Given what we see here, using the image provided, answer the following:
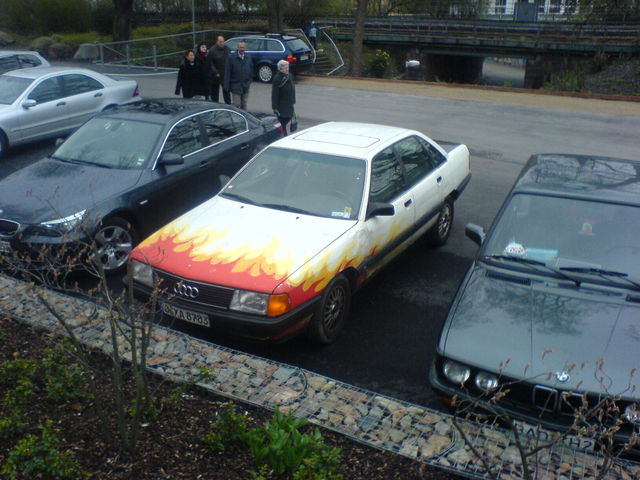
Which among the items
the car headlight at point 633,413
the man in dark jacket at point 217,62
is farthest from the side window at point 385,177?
the man in dark jacket at point 217,62

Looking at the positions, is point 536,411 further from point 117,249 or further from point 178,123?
point 178,123

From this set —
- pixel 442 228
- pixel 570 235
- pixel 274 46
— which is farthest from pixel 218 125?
pixel 274 46

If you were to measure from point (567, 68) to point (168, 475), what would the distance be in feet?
121

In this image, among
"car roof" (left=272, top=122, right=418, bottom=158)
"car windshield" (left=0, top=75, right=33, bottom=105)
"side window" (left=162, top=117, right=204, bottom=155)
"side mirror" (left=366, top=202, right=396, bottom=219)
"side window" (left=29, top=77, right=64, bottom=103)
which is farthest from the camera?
"side window" (left=29, top=77, right=64, bottom=103)

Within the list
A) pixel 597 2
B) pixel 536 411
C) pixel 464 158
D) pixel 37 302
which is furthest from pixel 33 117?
pixel 597 2

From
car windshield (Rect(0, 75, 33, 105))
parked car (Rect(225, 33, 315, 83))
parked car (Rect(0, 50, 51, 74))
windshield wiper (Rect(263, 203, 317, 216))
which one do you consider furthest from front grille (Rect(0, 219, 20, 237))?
parked car (Rect(225, 33, 315, 83))

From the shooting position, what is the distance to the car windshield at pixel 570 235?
4.85 metres

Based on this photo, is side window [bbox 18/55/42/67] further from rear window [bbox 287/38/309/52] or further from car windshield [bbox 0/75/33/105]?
rear window [bbox 287/38/309/52]

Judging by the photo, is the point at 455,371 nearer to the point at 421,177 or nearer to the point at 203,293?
the point at 203,293

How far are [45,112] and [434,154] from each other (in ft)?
23.2

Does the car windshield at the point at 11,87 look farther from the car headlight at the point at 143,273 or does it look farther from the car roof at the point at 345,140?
the car headlight at the point at 143,273

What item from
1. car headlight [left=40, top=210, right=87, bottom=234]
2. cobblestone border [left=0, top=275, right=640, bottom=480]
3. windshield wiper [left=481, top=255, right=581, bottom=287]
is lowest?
cobblestone border [left=0, top=275, right=640, bottom=480]

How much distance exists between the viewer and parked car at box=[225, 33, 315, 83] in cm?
2230

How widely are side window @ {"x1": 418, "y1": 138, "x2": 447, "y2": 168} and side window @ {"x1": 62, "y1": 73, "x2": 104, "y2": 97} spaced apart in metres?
7.09
